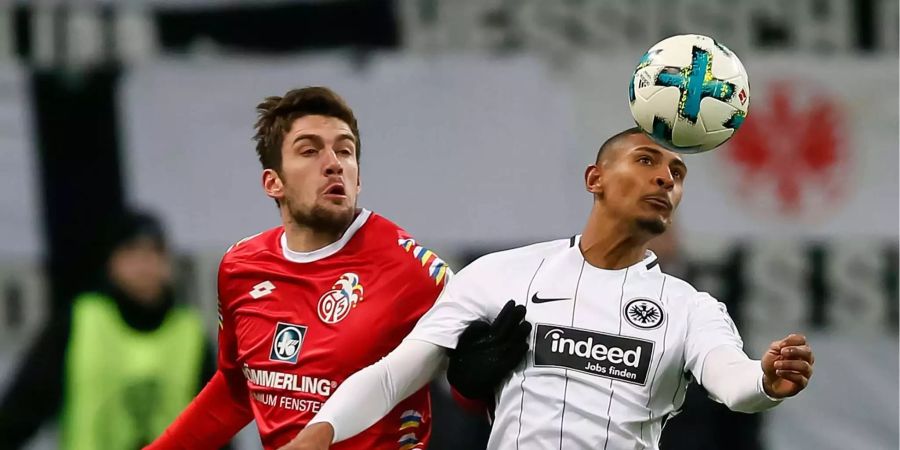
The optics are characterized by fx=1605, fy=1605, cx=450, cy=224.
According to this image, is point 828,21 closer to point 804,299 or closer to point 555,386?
point 804,299

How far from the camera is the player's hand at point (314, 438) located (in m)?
4.49

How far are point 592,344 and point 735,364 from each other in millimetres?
455

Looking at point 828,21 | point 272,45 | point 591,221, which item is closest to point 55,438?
point 272,45

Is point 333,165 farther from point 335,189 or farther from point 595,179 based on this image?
point 595,179

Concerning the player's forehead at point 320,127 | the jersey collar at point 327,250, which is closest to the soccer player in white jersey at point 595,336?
the jersey collar at point 327,250

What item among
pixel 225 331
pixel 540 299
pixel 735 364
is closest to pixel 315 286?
pixel 225 331

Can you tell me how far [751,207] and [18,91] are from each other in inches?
157

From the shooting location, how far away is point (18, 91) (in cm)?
837

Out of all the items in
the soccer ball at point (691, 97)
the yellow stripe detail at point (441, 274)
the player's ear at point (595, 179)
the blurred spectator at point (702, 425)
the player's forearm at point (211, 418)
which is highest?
the soccer ball at point (691, 97)

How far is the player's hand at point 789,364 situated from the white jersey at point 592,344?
353 mm

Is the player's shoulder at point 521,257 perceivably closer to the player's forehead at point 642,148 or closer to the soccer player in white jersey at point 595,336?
the soccer player in white jersey at point 595,336

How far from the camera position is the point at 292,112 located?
523 cm

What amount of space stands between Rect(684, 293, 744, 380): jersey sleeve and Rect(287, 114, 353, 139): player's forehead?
4.17 feet

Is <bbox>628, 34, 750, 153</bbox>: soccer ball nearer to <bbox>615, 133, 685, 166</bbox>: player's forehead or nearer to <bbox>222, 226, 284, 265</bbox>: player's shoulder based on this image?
<bbox>615, 133, 685, 166</bbox>: player's forehead
